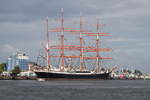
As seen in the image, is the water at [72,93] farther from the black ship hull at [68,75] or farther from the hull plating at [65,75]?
the black ship hull at [68,75]

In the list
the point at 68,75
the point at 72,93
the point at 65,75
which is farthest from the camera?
the point at 68,75

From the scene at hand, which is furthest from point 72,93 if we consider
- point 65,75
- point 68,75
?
point 68,75

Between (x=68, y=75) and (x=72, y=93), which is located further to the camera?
(x=68, y=75)

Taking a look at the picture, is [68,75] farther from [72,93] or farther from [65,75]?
[72,93]

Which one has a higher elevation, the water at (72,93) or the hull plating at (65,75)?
the hull plating at (65,75)

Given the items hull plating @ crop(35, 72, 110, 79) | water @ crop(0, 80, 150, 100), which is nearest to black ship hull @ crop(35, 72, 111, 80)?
hull plating @ crop(35, 72, 110, 79)

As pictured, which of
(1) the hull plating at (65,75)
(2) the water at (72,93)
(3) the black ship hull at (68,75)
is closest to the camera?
(2) the water at (72,93)

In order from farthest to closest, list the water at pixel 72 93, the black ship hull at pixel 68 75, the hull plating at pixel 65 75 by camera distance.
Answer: the black ship hull at pixel 68 75, the hull plating at pixel 65 75, the water at pixel 72 93

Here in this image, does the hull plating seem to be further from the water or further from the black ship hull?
the water

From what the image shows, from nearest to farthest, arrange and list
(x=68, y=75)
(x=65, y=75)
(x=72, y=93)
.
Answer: (x=72, y=93)
(x=65, y=75)
(x=68, y=75)

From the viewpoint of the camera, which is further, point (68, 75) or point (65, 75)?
point (68, 75)

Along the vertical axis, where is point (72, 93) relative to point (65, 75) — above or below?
below

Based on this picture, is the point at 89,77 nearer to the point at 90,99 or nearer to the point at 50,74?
the point at 50,74

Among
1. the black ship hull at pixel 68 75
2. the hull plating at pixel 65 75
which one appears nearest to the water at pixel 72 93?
the hull plating at pixel 65 75
